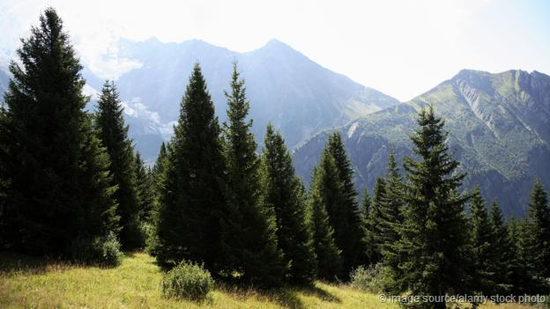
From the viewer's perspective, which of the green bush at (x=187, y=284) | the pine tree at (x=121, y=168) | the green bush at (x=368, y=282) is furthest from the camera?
the pine tree at (x=121, y=168)

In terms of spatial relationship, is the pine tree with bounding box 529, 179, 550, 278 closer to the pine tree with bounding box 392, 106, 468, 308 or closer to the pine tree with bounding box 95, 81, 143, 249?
the pine tree with bounding box 392, 106, 468, 308

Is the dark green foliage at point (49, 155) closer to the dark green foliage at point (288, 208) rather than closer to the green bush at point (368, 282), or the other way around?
the dark green foliage at point (288, 208)

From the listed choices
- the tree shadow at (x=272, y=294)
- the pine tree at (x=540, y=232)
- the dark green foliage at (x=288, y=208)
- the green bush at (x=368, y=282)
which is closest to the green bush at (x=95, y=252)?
the tree shadow at (x=272, y=294)

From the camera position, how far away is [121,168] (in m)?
29.5

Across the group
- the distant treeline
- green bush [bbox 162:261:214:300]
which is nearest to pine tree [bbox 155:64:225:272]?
the distant treeline

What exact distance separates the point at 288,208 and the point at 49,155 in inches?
554

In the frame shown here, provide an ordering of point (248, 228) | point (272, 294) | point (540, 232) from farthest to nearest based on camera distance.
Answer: point (540, 232) < point (248, 228) < point (272, 294)

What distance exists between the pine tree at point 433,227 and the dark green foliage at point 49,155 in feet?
58.4

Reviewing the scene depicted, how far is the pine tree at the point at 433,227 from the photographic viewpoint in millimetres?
17750

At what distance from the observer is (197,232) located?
17969 mm

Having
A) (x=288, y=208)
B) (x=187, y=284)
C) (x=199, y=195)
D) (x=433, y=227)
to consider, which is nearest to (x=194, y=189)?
(x=199, y=195)

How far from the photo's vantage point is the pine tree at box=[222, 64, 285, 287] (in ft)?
54.5

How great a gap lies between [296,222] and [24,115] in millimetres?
16553

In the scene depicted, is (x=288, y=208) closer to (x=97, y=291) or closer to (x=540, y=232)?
(x=97, y=291)
